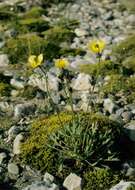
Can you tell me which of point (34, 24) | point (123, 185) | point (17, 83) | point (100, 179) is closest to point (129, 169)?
point (100, 179)

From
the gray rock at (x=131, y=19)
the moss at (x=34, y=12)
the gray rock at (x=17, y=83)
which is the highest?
the moss at (x=34, y=12)

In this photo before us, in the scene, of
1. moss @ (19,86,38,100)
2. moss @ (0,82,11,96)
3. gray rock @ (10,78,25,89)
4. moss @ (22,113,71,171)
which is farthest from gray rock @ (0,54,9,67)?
moss @ (22,113,71,171)

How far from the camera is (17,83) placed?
1142cm

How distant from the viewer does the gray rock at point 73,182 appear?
7.38 m

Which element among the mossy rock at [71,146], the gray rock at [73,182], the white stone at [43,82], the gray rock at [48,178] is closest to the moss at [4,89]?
the white stone at [43,82]

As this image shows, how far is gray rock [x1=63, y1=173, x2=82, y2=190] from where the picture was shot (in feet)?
24.2

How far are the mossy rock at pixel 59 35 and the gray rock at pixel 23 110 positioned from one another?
482cm

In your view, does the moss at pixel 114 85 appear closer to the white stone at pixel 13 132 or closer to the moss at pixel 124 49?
the moss at pixel 124 49

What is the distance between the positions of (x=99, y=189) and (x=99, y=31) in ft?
28.5

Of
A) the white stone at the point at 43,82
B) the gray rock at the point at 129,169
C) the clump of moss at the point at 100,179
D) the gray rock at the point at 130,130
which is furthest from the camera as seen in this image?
the white stone at the point at 43,82

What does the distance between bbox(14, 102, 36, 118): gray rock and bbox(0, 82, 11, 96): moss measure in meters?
0.95

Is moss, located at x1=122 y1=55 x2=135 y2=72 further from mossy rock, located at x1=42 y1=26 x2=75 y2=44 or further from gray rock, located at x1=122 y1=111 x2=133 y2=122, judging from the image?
gray rock, located at x1=122 y1=111 x2=133 y2=122

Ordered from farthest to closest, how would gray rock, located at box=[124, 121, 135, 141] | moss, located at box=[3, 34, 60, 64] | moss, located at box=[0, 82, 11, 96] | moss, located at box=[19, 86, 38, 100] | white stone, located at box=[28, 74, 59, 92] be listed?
moss, located at box=[3, 34, 60, 64], white stone, located at box=[28, 74, 59, 92], moss, located at box=[0, 82, 11, 96], moss, located at box=[19, 86, 38, 100], gray rock, located at box=[124, 121, 135, 141]

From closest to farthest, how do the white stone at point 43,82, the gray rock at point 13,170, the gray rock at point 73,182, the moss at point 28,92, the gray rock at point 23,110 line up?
the gray rock at point 73,182
the gray rock at point 13,170
the gray rock at point 23,110
the moss at point 28,92
the white stone at point 43,82
